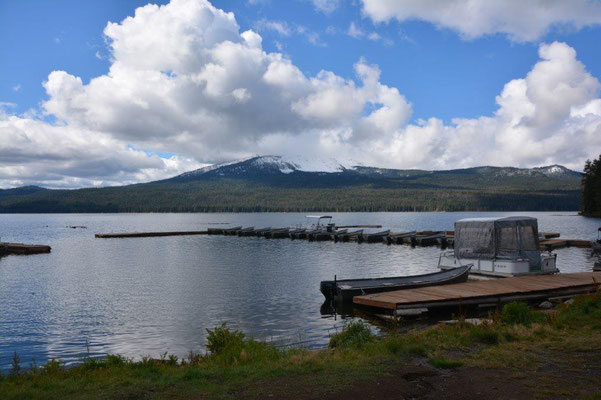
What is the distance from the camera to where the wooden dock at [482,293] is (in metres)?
18.9

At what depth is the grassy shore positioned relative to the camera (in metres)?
8.21

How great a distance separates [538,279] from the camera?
78.0ft

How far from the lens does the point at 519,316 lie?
47.0ft

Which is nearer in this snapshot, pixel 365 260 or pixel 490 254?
pixel 490 254

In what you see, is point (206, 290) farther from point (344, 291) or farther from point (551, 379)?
point (551, 379)

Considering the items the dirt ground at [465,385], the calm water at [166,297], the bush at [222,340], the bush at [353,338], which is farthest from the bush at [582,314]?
the bush at [222,340]

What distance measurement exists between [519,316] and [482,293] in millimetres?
5893

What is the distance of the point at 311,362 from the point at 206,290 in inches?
773

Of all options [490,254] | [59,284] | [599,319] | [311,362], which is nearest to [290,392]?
[311,362]

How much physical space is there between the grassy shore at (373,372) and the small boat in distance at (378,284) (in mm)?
9473

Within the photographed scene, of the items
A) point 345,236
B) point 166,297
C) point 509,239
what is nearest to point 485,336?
point 509,239

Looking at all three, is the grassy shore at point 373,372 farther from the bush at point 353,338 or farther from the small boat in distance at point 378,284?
the small boat in distance at point 378,284

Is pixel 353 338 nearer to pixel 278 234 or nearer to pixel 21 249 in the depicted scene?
pixel 21 249

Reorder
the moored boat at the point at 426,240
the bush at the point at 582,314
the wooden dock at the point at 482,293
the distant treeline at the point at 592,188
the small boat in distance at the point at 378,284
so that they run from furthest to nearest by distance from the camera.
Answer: the distant treeline at the point at 592,188 → the moored boat at the point at 426,240 → the small boat in distance at the point at 378,284 → the wooden dock at the point at 482,293 → the bush at the point at 582,314
